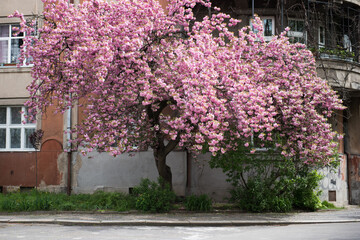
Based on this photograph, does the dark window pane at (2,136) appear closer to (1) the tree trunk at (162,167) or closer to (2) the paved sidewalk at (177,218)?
(2) the paved sidewalk at (177,218)

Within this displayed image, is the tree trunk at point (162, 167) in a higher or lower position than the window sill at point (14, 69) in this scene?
lower

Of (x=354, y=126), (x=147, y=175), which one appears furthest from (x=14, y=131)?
(x=354, y=126)

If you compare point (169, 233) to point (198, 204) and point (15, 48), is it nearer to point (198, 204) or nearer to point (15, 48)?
point (198, 204)

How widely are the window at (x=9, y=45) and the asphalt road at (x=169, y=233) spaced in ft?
28.0

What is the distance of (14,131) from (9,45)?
3465mm

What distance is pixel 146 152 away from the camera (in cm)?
1761

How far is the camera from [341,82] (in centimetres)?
1745

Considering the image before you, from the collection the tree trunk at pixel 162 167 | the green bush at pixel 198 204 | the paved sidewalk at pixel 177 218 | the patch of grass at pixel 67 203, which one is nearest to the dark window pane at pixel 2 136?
the patch of grass at pixel 67 203

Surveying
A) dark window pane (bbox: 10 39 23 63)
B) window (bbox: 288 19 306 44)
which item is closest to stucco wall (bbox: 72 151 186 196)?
dark window pane (bbox: 10 39 23 63)

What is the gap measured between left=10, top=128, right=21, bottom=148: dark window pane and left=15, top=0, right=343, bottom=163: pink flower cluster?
4.07 metres

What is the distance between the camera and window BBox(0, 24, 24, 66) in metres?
18.7

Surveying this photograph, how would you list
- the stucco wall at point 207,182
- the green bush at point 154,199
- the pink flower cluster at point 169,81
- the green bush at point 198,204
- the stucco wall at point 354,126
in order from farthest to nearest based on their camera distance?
the stucco wall at point 354,126
the stucco wall at point 207,182
the green bush at point 198,204
the green bush at point 154,199
the pink flower cluster at point 169,81

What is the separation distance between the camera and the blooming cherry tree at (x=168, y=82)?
12273mm

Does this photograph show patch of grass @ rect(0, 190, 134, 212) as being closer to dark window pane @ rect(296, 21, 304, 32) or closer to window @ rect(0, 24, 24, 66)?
window @ rect(0, 24, 24, 66)
